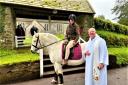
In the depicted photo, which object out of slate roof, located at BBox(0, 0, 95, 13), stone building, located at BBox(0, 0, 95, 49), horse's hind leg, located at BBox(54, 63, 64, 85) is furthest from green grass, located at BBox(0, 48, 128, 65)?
slate roof, located at BBox(0, 0, 95, 13)

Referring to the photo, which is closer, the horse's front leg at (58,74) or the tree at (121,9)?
the horse's front leg at (58,74)

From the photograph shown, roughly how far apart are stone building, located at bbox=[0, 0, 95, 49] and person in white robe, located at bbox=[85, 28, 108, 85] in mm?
9959

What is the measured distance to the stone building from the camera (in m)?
18.0

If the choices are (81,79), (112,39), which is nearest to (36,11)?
(112,39)

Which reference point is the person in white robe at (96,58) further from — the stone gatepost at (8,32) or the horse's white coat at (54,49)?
the stone gatepost at (8,32)

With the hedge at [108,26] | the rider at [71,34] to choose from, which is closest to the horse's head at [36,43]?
the rider at [71,34]

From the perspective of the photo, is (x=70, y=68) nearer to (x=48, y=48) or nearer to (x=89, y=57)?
(x=48, y=48)

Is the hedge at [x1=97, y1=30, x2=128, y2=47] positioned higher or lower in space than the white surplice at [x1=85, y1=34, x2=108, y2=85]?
lower

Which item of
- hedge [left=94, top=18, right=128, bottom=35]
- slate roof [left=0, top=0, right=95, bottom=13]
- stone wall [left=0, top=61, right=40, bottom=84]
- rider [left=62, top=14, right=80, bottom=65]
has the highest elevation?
slate roof [left=0, top=0, right=95, bottom=13]

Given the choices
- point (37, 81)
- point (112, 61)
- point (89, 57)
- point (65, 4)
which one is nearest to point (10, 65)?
point (37, 81)

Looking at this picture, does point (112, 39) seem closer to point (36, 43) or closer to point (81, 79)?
point (81, 79)

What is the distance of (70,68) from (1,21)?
15.9 ft

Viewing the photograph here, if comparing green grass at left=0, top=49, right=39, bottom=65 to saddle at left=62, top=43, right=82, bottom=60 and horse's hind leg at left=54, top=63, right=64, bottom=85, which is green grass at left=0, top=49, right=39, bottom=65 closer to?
horse's hind leg at left=54, top=63, right=64, bottom=85

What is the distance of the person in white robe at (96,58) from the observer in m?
8.52
